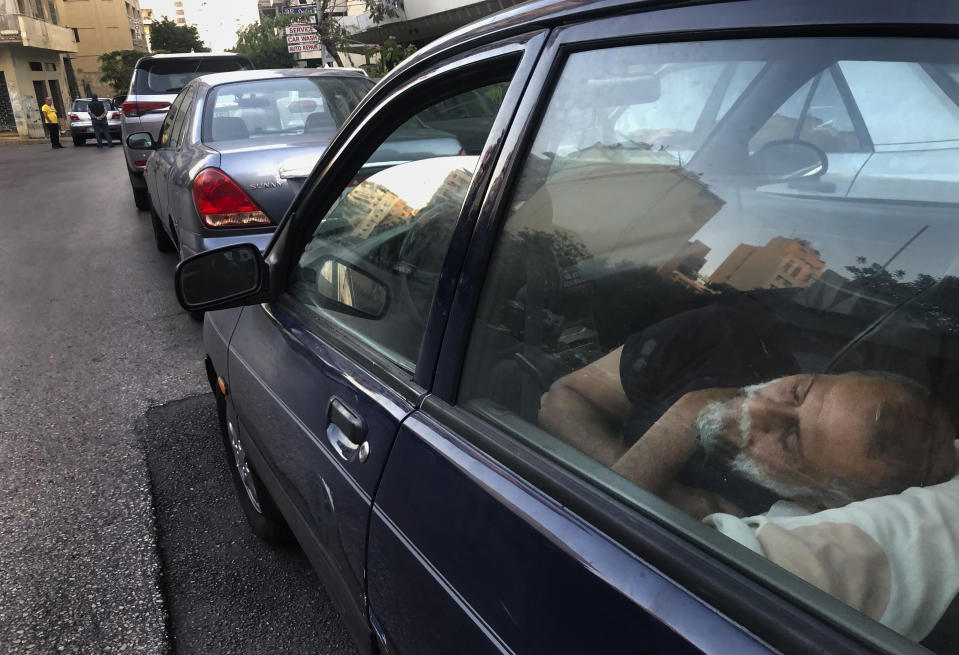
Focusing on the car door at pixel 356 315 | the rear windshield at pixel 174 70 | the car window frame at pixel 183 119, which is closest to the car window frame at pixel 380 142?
the car door at pixel 356 315

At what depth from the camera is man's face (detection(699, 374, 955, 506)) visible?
831mm

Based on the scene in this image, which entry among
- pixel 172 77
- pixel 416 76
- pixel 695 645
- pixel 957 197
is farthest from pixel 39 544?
pixel 172 77

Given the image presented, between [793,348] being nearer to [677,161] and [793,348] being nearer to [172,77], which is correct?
[677,161]

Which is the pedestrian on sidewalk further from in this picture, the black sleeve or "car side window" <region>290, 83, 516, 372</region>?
the black sleeve

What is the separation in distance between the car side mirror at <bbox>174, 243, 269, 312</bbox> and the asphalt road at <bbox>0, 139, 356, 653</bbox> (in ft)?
3.79

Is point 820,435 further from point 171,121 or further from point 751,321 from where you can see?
point 171,121

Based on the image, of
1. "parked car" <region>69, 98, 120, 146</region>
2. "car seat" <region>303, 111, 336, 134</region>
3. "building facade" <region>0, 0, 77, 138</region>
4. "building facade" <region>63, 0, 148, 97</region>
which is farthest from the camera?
"building facade" <region>63, 0, 148, 97</region>

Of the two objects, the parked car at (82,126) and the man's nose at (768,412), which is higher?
the man's nose at (768,412)

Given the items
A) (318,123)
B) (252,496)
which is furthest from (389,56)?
(252,496)

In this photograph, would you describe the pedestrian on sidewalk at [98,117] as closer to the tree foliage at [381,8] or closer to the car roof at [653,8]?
the tree foliage at [381,8]

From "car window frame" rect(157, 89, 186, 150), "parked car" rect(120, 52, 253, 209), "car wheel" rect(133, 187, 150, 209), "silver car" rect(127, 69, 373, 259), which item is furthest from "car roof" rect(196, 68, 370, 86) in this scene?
"car wheel" rect(133, 187, 150, 209)

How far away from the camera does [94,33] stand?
162 feet

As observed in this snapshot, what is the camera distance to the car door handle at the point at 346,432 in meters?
1.41

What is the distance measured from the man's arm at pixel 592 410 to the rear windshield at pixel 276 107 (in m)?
4.39
